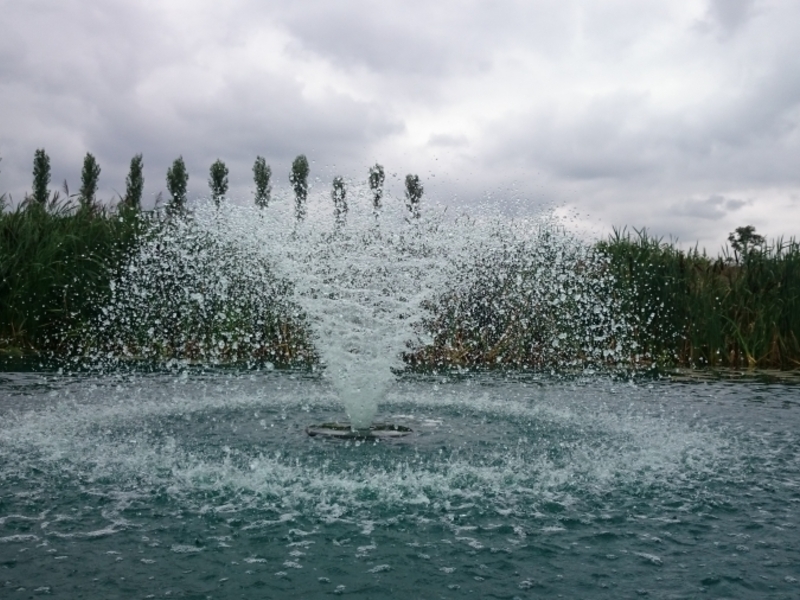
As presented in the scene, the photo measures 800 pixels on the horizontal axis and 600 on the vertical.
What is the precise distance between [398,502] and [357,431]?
2.63 meters

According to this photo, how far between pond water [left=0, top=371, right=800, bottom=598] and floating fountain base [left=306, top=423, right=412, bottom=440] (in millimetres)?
179

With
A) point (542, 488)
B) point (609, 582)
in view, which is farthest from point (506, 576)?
point (542, 488)

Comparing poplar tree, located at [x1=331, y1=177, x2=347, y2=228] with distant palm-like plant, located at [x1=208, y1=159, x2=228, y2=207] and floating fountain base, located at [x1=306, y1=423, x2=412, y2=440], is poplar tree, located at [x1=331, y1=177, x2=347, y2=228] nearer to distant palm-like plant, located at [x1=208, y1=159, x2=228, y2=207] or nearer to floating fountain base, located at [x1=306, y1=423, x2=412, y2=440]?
floating fountain base, located at [x1=306, y1=423, x2=412, y2=440]

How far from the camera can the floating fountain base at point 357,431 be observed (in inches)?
334

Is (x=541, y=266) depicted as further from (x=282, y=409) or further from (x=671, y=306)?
(x=282, y=409)

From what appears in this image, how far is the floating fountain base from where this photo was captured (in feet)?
27.9

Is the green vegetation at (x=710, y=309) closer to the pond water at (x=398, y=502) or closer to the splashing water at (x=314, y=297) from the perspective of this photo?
the splashing water at (x=314, y=297)

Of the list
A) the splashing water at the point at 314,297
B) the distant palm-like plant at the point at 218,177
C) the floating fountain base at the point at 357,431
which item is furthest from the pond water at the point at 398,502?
the distant palm-like plant at the point at 218,177

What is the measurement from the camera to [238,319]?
1591 centimetres

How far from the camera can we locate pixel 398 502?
6074 mm

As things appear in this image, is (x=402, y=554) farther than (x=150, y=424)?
No

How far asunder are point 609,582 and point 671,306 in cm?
1281

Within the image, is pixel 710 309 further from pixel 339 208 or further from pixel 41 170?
pixel 41 170

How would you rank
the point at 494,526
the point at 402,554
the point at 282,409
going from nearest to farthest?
1. the point at 402,554
2. the point at 494,526
3. the point at 282,409
